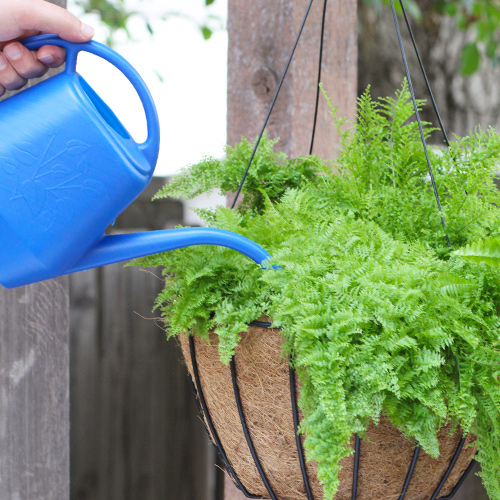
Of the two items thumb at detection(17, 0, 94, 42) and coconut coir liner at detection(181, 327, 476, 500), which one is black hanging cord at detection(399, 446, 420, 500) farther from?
thumb at detection(17, 0, 94, 42)

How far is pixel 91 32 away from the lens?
0.58m

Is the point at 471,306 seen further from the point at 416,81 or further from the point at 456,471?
the point at 416,81

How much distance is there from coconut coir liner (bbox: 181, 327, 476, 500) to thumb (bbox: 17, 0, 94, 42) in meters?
0.36

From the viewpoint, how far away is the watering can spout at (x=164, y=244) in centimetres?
56

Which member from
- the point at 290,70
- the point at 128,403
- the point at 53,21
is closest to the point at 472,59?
the point at 290,70

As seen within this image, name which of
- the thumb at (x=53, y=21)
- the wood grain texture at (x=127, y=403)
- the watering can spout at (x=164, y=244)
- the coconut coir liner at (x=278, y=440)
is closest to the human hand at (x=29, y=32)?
the thumb at (x=53, y=21)

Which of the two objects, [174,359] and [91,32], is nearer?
[91,32]

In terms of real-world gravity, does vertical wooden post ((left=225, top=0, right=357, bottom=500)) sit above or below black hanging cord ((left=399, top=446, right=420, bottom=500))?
above

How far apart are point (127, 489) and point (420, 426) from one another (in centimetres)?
138

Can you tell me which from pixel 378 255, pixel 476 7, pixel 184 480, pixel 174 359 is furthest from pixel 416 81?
pixel 378 255

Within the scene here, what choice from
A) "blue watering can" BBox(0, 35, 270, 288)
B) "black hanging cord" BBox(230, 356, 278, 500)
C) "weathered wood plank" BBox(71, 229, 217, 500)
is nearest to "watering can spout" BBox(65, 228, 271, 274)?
"blue watering can" BBox(0, 35, 270, 288)

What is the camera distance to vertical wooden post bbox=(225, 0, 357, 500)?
104 centimetres

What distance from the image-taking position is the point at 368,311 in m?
0.49

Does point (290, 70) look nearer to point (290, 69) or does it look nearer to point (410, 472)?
point (290, 69)
